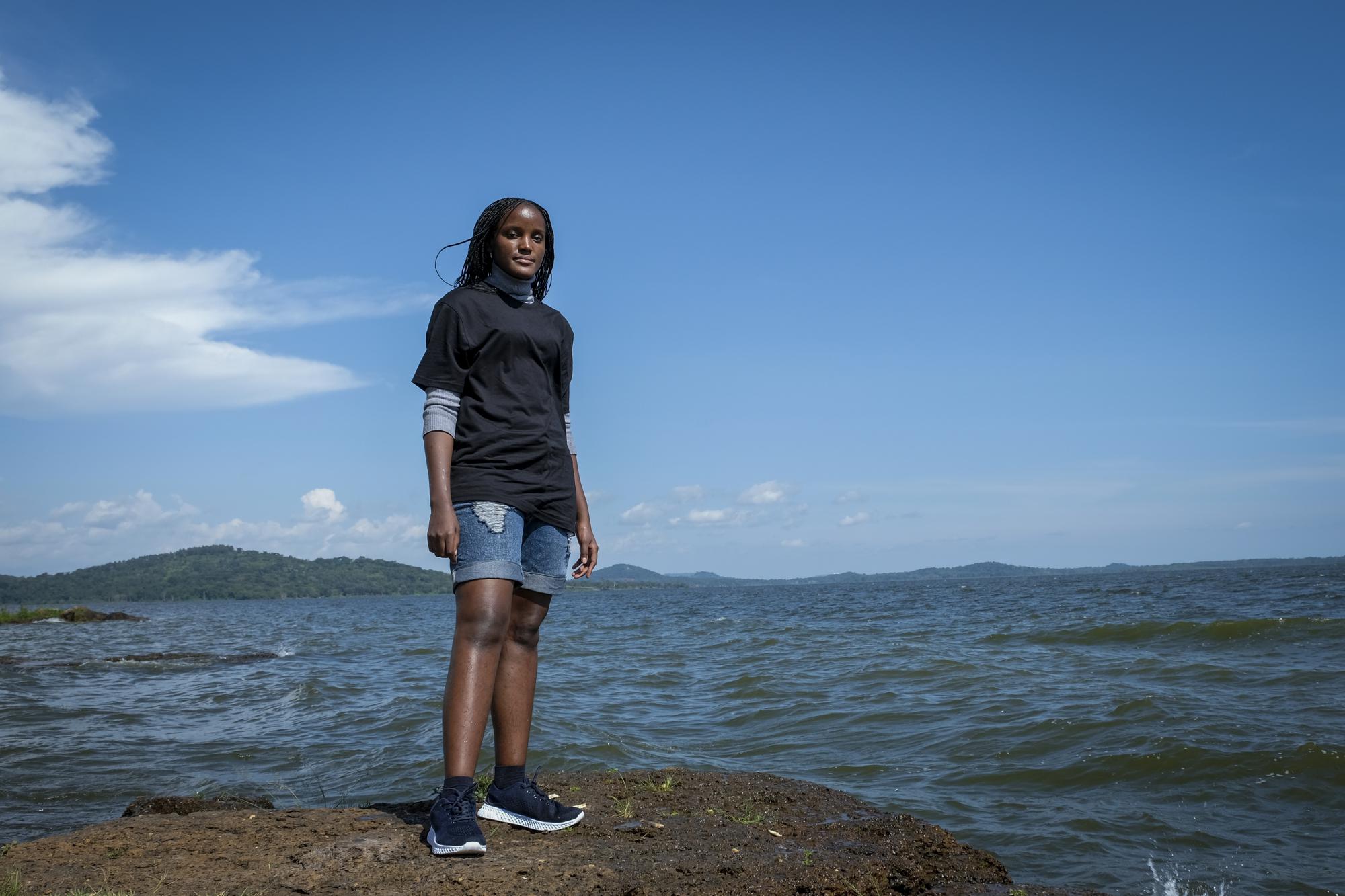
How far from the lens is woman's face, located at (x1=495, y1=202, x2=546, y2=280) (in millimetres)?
3771

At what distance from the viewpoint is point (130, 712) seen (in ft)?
34.7

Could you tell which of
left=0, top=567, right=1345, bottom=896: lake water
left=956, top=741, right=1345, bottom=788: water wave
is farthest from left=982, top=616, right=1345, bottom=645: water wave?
left=956, top=741, right=1345, bottom=788: water wave

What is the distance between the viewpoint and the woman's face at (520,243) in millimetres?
3771

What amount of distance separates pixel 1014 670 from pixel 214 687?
1138cm

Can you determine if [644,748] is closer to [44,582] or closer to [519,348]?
[519,348]

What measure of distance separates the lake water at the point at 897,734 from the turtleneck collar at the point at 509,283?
3.65 metres

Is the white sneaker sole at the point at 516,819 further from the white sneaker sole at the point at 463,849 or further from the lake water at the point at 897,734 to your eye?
the lake water at the point at 897,734

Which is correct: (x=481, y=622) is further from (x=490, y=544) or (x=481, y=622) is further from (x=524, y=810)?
(x=524, y=810)

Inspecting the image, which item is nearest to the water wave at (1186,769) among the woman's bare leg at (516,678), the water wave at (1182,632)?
the woman's bare leg at (516,678)

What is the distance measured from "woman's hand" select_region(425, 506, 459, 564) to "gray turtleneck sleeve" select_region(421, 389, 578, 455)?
1.07 ft

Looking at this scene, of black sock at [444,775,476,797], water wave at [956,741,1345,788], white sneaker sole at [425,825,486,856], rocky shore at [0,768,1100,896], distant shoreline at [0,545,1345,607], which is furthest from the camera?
distant shoreline at [0,545,1345,607]

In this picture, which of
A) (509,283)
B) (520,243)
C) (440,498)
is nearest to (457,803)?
(440,498)

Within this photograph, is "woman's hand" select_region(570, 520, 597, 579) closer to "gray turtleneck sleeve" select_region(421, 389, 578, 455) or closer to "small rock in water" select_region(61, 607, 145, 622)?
"gray turtleneck sleeve" select_region(421, 389, 578, 455)

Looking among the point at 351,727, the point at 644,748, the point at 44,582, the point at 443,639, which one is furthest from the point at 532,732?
the point at 44,582
